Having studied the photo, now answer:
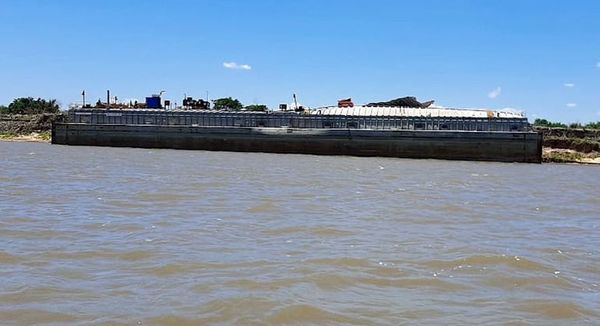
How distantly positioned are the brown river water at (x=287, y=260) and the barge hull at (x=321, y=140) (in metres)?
36.4

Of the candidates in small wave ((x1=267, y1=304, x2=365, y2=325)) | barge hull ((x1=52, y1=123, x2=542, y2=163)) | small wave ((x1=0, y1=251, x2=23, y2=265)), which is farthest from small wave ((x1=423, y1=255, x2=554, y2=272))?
barge hull ((x1=52, y1=123, x2=542, y2=163))

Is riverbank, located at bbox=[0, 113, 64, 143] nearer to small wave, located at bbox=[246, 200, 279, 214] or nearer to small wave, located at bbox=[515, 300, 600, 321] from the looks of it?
small wave, located at bbox=[246, 200, 279, 214]

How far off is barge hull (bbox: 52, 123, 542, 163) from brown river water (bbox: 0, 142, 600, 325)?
36.4 meters

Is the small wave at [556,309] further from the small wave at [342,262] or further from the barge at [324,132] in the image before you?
the barge at [324,132]

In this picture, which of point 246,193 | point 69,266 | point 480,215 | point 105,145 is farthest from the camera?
point 105,145

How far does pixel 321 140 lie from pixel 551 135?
30235mm

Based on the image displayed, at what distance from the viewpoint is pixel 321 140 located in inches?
2327

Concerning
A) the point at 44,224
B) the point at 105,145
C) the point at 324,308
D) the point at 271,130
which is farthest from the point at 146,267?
the point at 105,145

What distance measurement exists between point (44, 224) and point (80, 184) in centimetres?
939

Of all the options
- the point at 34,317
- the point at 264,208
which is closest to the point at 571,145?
the point at 264,208

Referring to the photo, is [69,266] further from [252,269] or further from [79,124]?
[79,124]

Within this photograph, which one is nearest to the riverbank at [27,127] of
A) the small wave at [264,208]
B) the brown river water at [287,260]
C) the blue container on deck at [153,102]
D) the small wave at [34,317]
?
the blue container on deck at [153,102]

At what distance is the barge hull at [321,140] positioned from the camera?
54875mm

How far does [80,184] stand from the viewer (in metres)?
22.1
